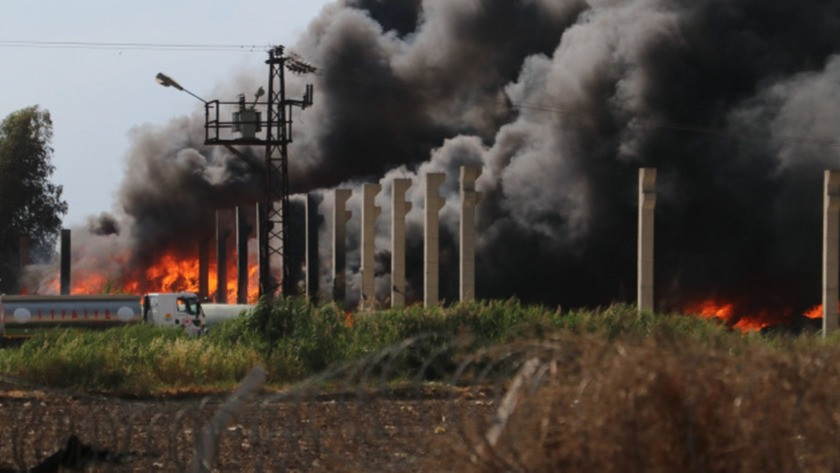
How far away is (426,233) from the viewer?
3788 centimetres

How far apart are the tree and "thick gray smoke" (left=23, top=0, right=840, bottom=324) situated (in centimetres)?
2059

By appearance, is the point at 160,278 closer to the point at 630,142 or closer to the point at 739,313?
the point at 630,142

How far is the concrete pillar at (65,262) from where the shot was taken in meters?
56.8

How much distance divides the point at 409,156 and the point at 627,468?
193 ft

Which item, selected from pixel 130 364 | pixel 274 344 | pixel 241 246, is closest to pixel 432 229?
pixel 274 344

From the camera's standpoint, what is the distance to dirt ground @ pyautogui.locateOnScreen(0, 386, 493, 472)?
8.85m

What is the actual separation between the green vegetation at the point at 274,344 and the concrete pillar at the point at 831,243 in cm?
625

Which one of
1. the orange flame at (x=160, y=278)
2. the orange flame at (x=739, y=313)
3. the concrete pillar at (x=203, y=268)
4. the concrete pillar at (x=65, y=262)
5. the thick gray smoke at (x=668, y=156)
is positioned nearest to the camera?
the orange flame at (x=739, y=313)

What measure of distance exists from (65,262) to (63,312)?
11.7m

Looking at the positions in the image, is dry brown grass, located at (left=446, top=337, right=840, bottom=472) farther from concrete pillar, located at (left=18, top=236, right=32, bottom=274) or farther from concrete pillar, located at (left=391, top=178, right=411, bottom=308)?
concrete pillar, located at (left=18, top=236, right=32, bottom=274)

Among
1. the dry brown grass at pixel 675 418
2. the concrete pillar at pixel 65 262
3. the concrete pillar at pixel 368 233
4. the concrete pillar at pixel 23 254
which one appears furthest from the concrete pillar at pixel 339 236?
the dry brown grass at pixel 675 418

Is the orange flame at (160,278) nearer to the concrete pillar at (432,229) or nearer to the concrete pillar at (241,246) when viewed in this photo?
the concrete pillar at (241,246)

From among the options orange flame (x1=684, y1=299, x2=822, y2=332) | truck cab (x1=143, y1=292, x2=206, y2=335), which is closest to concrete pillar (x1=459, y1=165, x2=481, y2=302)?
orange flame (x1=684, y1=299, x2=822, y2=332)

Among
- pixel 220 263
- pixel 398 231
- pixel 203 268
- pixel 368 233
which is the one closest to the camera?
pixel 398 231
